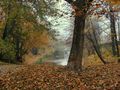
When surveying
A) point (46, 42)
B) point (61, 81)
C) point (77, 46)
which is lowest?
point (61, 81)

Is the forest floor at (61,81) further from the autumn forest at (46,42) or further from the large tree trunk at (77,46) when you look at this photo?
the large tree trunk at (77,46)

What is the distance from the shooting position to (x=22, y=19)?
106 feet

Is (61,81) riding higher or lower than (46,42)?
lower

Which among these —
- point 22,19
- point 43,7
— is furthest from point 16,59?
point 43,7

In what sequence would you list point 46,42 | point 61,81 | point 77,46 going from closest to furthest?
point 61,81, point 77,46, point 46,42

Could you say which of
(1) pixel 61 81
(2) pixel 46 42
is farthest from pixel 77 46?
(2) pixel 46 42

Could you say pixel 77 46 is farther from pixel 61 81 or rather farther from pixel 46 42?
pixel 46 42

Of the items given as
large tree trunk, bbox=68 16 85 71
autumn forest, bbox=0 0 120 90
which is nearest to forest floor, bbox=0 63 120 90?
autumn forest, bbox=0 0 120 90

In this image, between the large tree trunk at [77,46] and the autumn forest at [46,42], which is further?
the large tree trunk at [77,46]

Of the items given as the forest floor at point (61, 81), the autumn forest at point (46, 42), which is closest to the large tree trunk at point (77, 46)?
the autumn forest at point (46, 42)

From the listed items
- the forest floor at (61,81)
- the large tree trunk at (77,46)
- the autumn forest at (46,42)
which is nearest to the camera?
the forest floor at (61,81)

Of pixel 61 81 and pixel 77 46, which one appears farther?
pixel 77 46

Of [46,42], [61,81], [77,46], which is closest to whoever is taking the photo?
[61,81]

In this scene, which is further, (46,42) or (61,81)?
(46,42)
